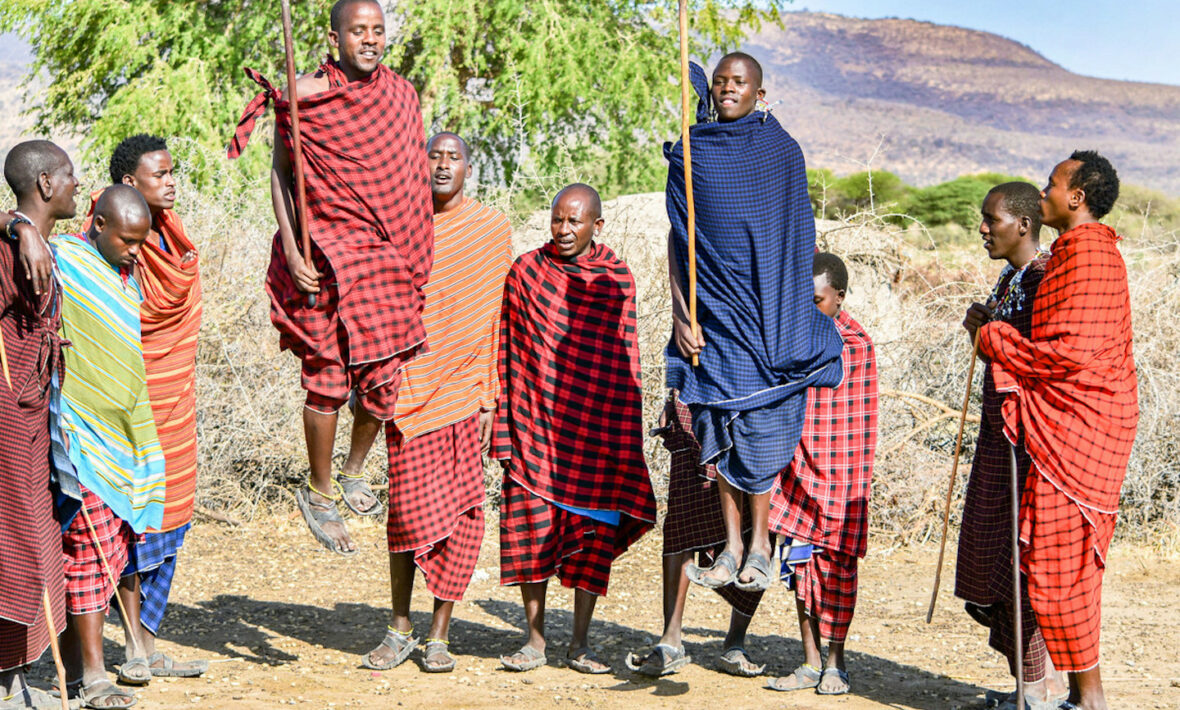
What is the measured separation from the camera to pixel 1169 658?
19.5 feet

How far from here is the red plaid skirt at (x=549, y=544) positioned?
5.64m

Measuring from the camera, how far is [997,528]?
503 cm

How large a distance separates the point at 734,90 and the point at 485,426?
1909mm

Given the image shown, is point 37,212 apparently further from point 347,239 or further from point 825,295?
point 825,295

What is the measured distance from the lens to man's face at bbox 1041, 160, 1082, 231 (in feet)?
15.6

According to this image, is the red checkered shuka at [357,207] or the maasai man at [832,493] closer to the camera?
the red checkered shuka at [357,207]

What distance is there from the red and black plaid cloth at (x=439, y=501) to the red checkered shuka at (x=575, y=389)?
0.63ft

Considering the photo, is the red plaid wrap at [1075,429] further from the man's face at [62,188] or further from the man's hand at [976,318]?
the man's face at [62,188]

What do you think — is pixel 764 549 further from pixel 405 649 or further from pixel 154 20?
pixel 154 20

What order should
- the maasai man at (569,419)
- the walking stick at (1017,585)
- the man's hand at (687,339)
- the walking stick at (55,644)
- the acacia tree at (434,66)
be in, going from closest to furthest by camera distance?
the walking stick at (55,644) < the walking stick at (1017,585) < the man's hand at (687,339) < the maasai man at (569,419) < the acacia tree at (434,66)

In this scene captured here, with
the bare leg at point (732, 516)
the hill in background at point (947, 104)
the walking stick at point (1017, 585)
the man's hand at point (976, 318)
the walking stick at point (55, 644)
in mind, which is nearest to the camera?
the walking stick at point (55, 644)

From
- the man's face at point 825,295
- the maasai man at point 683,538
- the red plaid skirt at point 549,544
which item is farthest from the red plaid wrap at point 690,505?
the man's face at point 825,295

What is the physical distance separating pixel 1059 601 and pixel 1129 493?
12.9ft

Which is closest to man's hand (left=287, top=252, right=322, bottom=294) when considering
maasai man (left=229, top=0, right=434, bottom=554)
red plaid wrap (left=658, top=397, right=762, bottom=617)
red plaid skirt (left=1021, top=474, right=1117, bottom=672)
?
maasai man (left=229, top=0, right=434, bottom=554)
